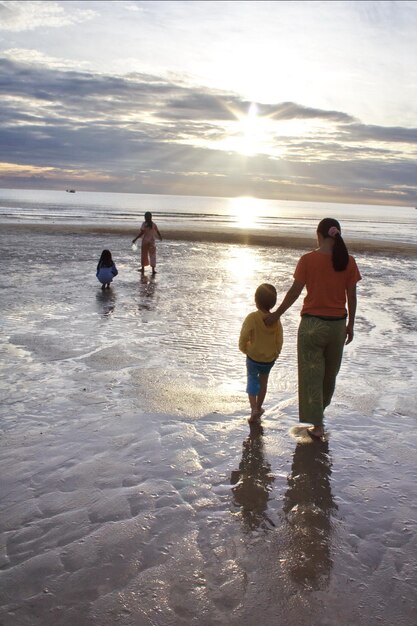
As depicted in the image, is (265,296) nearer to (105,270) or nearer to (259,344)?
(259,344)

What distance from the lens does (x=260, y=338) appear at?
5.68 meters

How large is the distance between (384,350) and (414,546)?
5369 mm

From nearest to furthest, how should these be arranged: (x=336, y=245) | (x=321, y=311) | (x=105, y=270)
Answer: (x=336, y=245) < (x=321, y=311) < (x=105, y=270)

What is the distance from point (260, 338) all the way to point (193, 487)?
1942 millimetres

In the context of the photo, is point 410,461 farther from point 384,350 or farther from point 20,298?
point 20,298

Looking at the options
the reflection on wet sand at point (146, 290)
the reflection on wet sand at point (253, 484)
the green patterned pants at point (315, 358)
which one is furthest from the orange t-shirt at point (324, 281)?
the reflection on wet sand at point (146, 290)

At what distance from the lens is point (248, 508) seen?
13.1 feet

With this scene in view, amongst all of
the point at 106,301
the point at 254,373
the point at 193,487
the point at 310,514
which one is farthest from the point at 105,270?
the point at 310,514

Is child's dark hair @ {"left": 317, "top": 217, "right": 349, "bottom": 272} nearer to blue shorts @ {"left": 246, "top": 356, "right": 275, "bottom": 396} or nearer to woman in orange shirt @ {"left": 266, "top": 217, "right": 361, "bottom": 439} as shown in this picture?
woman in orange shirt @ {"left": 266, "top": 217, "right": 361, "bottom": 439}

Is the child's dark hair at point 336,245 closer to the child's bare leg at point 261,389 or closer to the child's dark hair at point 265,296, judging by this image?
the child's dark hair at point 265,296

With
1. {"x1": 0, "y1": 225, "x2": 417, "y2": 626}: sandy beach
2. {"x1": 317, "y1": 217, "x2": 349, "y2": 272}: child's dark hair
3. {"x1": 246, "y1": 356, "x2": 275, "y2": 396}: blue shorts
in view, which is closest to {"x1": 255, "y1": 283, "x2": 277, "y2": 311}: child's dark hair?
{"x1": 246, "y1": 356, "x2": 275, "y2": 396}: blue shorts

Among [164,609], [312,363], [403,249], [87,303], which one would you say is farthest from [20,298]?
[403,249]

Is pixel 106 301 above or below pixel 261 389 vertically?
above

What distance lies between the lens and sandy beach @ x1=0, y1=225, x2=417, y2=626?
3070 mm
